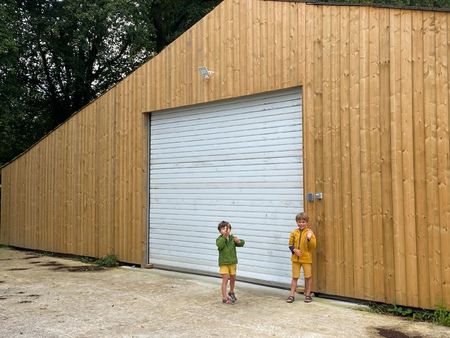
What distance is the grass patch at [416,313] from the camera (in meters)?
5.80

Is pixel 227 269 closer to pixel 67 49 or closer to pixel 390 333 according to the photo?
pixel 390 333

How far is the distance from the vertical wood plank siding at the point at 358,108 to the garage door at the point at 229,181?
393 millimetres

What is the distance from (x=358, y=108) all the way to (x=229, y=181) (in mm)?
3057

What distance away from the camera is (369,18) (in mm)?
6855

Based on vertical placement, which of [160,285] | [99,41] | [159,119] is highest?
[99,41]

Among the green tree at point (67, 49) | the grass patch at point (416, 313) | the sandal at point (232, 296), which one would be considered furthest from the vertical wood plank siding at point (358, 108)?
the green tree at point (67, 49)

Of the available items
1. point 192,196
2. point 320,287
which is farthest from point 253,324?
point 192,196

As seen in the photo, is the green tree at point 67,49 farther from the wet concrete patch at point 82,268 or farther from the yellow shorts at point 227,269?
the yellow shorts at point 227,269

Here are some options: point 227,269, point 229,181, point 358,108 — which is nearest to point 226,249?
point 227,269

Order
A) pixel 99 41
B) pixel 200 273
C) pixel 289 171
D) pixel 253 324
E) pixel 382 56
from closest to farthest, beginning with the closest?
pixel 253 324 → pixel 382 56 → pixel 289 171 → pixel 200 273 → pixel 99 41

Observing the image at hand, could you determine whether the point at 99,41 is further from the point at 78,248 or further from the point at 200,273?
the point at 200,273

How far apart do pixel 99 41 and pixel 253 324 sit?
17.1 meters

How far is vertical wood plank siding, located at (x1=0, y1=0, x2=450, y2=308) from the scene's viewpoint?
242 inches

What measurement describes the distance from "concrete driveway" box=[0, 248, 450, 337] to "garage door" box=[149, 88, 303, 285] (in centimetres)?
66
